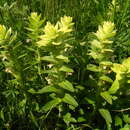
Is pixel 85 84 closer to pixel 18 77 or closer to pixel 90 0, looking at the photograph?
pixel 18 77

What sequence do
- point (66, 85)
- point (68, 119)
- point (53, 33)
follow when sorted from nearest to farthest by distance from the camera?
1. point (53, 33)
2. point (66, 85)
3. point (68, 119)

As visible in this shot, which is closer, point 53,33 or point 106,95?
point 53,33

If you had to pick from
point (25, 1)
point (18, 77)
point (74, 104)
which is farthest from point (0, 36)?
point (25, 1)

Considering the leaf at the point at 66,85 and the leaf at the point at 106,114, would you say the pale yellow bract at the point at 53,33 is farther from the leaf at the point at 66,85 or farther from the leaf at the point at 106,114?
the leaf at the point at 106,114

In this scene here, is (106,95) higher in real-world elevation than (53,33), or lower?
lower

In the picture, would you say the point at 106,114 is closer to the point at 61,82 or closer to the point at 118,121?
the point at 118,121

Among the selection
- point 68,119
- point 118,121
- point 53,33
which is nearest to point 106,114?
point 118,121

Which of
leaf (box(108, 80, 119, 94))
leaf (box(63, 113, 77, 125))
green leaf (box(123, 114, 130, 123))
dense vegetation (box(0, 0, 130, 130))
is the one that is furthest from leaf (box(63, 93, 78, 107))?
green leaf (box(123, 114, 130, 123))

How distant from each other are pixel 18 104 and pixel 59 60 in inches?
15.2

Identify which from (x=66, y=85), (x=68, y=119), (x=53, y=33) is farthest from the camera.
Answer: (x=68, y=119)

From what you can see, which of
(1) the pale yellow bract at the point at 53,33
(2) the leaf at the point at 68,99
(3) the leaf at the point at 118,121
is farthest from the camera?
(3) the leaf at the point at 118,121

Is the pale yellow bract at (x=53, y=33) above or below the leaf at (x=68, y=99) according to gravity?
above

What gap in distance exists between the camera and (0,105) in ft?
6.10

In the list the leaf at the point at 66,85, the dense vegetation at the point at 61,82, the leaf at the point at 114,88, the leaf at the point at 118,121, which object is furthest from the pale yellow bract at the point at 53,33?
the leaf at the point at 118,121
